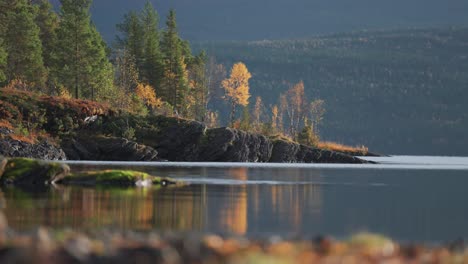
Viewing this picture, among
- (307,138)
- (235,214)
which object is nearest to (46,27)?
(307,138)

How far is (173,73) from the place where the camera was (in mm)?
132375

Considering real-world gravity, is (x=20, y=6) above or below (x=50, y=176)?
above

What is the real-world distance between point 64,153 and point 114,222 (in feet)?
198

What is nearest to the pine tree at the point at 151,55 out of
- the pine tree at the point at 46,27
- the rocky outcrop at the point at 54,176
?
the pine tree at the point at 46,27

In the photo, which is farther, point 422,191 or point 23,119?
point 23,119

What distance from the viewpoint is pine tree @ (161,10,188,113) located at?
133 meters

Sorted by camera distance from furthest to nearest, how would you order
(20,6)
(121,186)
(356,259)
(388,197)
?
(20,6) → (121,186) → (388,197) → (356,259)

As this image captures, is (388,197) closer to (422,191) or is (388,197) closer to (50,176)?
(422,191)

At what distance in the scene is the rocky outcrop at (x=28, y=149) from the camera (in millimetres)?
75000

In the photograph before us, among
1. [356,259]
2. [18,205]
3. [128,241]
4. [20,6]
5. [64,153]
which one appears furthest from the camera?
[20,6]

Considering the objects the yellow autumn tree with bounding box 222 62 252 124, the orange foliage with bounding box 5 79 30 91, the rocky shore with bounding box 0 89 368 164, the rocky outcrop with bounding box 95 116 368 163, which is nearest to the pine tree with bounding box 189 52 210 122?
the yellow autumn tree with bounding box 222 62 252 124

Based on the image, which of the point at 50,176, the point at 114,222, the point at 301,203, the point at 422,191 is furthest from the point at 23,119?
the point at 114,222

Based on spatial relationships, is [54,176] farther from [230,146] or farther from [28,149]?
[230,146]

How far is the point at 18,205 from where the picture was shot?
1211 inches
